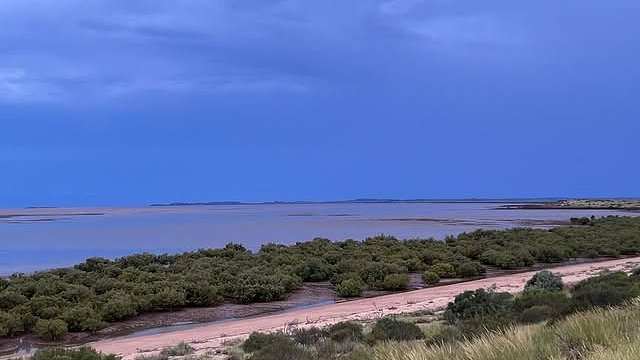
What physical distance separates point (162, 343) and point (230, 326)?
2738mm

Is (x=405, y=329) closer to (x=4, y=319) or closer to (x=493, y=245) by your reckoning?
(x=4, y=319)

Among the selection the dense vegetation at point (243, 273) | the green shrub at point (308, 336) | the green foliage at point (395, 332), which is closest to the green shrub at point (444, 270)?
the dense vegetation at point (243, 273)

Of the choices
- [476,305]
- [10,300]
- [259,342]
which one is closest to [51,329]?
[10,300]

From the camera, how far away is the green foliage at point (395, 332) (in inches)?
455

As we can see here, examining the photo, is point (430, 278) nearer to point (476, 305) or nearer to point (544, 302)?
point (476, 305)

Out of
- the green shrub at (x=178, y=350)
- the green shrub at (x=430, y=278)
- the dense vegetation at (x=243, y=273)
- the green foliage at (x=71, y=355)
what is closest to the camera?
the green foliage at (x=71, y=355)

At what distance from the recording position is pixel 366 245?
34781mm

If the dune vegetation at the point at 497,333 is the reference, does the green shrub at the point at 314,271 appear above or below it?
below

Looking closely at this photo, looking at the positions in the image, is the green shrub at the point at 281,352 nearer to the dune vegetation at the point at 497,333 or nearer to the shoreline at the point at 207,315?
the dune vegetation at the point at 497,333

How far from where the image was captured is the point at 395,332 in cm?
1188

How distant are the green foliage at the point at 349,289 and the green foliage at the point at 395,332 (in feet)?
31.3

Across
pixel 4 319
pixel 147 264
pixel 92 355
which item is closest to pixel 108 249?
pixel 147 264

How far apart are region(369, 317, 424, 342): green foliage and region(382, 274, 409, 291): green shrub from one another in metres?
10.8

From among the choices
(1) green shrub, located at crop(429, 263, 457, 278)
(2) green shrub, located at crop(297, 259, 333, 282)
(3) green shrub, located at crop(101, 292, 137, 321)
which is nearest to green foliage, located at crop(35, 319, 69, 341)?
(3) green shrub, located at crop(101, 292, 137, 321)
